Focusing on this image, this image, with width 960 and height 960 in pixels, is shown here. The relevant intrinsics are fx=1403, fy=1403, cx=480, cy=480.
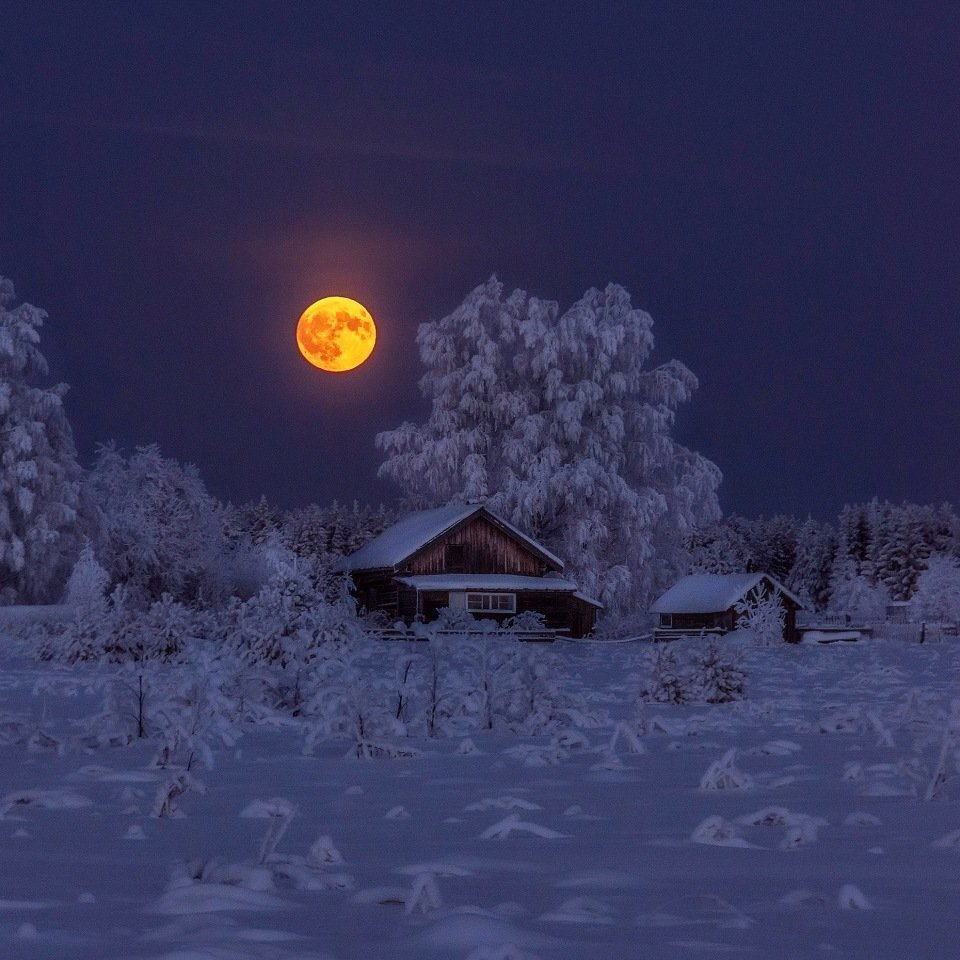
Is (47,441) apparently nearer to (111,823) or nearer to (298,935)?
(111,823)

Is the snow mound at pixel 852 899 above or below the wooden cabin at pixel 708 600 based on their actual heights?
below

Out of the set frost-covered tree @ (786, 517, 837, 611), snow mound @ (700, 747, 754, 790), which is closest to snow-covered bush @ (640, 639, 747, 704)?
snow mound @ (700, 747, 754, 790)

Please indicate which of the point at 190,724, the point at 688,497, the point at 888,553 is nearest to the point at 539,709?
the point at 190,724

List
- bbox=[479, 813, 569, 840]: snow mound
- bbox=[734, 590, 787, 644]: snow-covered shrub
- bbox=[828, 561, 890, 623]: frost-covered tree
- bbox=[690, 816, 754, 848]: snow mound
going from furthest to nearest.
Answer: bbox=[828, 561, 890, 623]: frost-covered tree
bbox=[734, 590, 787, 644]: snow-covered shrub
bbox=[479, 813, 569, 840]: snow mound
bbox=[690, 816, 754, 848]: snow mound

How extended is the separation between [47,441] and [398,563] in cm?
1394

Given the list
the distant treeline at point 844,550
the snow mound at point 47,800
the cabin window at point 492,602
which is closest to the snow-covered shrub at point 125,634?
the snow mound at point 47,800

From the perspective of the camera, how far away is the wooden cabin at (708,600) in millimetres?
49531

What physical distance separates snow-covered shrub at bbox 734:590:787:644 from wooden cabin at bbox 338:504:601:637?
5307 millimetres

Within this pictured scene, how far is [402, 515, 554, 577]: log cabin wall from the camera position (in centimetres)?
4975

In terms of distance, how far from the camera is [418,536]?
1951 inches

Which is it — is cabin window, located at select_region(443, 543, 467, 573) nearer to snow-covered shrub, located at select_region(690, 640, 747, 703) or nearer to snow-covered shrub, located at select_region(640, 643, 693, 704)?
snow-covered shrub, located at select_region(640, 643, 693, 704)

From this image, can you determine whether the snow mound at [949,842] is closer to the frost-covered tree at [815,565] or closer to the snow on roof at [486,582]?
the snow on roof at [486,582]

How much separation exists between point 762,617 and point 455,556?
11082 mm

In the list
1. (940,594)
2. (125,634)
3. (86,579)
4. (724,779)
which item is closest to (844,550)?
(940,594)
